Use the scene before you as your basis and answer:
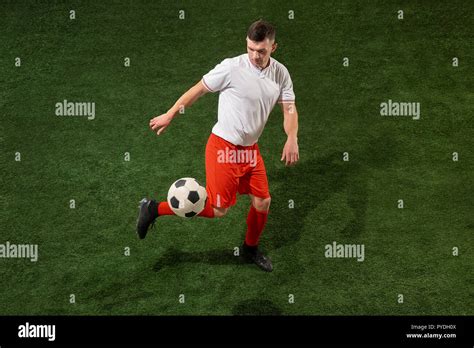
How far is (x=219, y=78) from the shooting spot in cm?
553

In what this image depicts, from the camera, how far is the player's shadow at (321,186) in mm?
6590

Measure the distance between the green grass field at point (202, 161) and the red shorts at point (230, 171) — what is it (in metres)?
0.76

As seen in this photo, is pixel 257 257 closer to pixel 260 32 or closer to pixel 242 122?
pixel 242 122

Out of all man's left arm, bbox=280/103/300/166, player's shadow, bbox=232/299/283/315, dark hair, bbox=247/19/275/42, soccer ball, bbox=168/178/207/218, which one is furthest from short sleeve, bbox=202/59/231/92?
player's shadow, bbox=232/299/283/315

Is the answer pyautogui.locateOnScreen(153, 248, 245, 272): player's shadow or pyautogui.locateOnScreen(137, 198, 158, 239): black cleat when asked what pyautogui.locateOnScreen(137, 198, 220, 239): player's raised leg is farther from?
pyautogui.locateOnScreen(153, 248, 245, 272): player's shadow

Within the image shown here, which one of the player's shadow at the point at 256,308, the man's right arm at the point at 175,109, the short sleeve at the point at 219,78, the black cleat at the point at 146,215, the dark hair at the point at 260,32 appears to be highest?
the dark hair at the point at 260,32

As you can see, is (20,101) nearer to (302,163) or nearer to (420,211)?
(302,163)

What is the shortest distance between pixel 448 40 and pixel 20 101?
523 cm

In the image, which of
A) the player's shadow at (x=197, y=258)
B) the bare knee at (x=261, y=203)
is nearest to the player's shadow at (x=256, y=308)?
the player's shadow at (x=197, y=258)

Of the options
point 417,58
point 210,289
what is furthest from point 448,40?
point 210,289

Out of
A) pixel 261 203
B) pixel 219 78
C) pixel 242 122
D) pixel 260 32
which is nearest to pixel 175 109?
pixel 219 78

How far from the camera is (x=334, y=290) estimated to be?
5.99 m

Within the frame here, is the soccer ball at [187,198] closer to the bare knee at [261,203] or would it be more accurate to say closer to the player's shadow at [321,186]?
the bare knee at [261,203]

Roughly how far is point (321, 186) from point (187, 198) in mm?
1833
